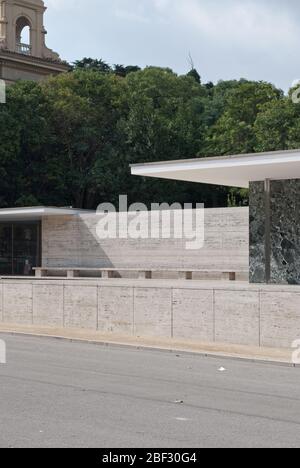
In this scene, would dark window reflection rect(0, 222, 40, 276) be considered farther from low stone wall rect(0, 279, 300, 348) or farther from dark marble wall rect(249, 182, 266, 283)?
low stone wall rect(0, 279, 300, 348)

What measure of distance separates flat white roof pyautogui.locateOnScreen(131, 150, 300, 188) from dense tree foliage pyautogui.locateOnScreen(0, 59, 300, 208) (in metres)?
19.4

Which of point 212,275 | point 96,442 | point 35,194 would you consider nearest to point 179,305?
point 96,442

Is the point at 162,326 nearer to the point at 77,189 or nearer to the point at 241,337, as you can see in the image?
the point at 241,337

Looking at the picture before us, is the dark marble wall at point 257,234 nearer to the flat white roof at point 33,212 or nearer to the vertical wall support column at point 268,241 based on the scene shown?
the vertical wall support column at point 268,241

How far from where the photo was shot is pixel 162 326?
65.9ft

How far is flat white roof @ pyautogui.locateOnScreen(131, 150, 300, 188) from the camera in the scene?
23234 mm

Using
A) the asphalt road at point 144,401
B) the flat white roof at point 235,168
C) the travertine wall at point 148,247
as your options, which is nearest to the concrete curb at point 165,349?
the asphalt road at point 144,401

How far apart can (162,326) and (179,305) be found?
744 millimetres

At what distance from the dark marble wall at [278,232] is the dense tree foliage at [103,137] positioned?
19773mm

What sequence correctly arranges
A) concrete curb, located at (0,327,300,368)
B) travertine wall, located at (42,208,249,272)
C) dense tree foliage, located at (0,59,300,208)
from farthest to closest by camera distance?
dense tree foliage, located at (0,59,300,208), travertine wall, located at (42,208,249,272), concrete curb, located at (0,327,300,368)

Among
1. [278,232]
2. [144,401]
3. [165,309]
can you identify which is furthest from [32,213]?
[144,401]

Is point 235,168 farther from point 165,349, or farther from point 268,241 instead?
point 165,349

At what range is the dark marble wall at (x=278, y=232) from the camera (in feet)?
86.2

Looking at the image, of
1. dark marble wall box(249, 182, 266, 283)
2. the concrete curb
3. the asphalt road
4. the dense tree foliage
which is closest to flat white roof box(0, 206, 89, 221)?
the dense tree foliage
